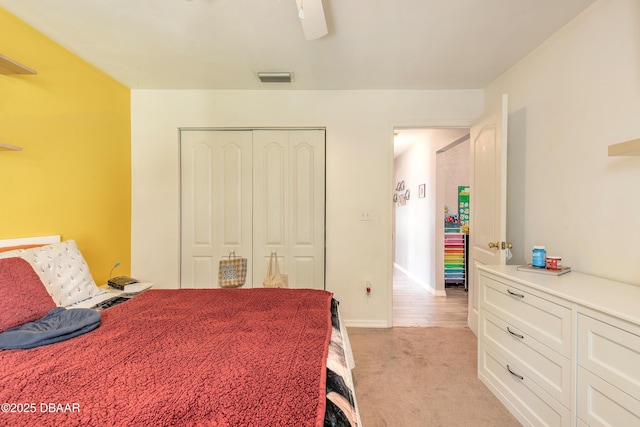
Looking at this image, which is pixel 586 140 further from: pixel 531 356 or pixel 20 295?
pixel 20 295

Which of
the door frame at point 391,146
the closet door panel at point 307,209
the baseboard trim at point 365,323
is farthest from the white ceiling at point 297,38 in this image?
the baseboard trim at point 365,323

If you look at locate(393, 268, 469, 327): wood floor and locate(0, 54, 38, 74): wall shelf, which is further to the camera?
locate(393, 268, 469, 327): wood floor

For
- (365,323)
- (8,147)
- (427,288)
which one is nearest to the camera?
(8,147)

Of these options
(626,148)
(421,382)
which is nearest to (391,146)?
(626,148)

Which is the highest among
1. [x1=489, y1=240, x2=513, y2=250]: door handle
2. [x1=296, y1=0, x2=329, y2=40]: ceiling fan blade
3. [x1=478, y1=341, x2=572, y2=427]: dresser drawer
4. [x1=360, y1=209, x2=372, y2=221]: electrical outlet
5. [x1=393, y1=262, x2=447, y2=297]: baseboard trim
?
[x1=296, y1=0, x2=329, y2=40]: ceiling fan blade

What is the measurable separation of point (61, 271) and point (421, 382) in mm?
2536

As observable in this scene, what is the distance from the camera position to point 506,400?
5.50ft

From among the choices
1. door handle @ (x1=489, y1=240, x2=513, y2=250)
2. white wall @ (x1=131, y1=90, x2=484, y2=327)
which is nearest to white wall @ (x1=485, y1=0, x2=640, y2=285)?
door handle @ (x1=489, y1=240, x2=513, y2=250)

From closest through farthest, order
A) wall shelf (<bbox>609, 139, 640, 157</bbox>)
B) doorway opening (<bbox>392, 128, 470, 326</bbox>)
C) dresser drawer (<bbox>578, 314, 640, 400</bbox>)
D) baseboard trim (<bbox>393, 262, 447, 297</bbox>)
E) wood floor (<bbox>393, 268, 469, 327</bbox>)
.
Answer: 1. dresser drawer (<bbox>578, 314, 640, 400</bbox>)
2. wall shelf (<bbox>609, 139, 640, 157</bbox>)
3. wood floor (<bbox>393, 268, 469, 327</bbox>)
4. doorway opening (<bbox>392, 128, 470, 326</bbox>)
5. baseboard trim (<bbox>393, 262, 447, 297</bbox>)

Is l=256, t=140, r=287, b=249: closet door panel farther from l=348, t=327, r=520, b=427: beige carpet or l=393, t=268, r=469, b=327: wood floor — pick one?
l=393, t=268, r=469, b=327: wood floor

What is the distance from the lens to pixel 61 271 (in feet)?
5.58

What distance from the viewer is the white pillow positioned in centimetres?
160

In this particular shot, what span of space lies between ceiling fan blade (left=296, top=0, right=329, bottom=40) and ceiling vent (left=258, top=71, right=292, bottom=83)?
935 millimetres

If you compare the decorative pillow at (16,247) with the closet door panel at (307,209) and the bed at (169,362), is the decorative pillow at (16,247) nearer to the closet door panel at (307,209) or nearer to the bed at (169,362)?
the bed at (169,362)
